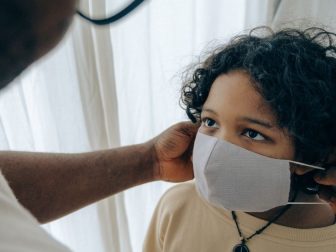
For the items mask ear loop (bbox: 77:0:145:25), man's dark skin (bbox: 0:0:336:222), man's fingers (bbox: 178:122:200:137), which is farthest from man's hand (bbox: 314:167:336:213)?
mask ear loop (bbox: 77:0:145:25)

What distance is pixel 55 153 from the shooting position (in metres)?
0.95

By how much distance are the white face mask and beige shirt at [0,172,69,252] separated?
1.17 feet

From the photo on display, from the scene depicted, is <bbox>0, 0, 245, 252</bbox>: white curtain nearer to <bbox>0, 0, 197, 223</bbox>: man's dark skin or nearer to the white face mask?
<bbox>0, 0, 197, 223</bbox>: man's dark skin

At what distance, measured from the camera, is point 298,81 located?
0.72m

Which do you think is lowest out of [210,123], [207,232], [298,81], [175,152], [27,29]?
[207,232]

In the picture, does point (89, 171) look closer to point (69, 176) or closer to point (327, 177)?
point (69, 176)

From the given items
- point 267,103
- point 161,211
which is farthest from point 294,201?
point 161,211

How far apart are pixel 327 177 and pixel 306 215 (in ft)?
0.34

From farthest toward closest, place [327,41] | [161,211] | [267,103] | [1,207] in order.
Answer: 1. [161,211]
2. [327,41]
3. [267,103]
4. [1,207]

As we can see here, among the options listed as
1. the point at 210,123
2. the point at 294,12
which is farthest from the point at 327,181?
the point at 294,12

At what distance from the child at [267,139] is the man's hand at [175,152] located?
0.13m

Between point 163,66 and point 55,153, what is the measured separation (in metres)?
0.38

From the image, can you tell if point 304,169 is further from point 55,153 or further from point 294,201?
point 55,153

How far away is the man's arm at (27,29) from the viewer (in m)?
0.40
